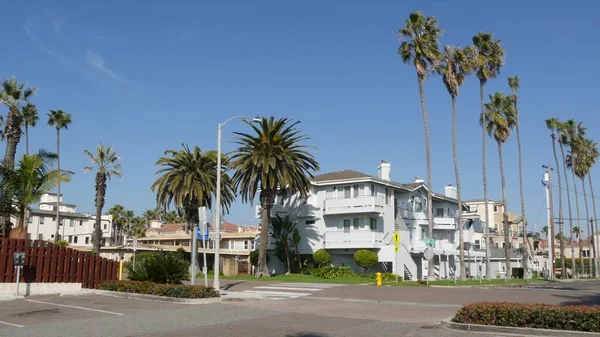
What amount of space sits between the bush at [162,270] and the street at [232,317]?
247 cm

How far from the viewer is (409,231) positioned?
2192 inches

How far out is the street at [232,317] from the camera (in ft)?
46.6

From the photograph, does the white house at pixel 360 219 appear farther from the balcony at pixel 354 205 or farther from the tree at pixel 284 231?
the tree at pixel 284 231

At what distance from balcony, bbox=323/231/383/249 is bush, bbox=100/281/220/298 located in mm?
27458

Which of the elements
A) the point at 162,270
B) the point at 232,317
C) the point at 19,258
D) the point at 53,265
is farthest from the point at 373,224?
the point at 232,317

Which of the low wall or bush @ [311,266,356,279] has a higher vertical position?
bush @ [311,266,356,279]

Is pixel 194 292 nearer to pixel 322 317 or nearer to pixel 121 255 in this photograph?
pixel 322 317

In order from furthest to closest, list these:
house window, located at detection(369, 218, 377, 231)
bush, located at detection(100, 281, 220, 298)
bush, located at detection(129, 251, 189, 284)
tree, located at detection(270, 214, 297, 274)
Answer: house window, located at detection(369, 218, 377, 231) → tree, located at detection(270, 214, 297, 274) → bush, located at detection(129, 251, 189, 284) → bush, located at detection(100, 281, 220, 298)

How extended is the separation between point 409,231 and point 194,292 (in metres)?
36.7

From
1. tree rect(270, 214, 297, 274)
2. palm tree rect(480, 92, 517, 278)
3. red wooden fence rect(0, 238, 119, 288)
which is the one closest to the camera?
red wooden fence rect(0, 238, 119, 288)

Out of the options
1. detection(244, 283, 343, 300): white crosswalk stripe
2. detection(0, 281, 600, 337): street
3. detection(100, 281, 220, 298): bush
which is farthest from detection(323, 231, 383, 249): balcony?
detection(100, 281, 220, 298): bush

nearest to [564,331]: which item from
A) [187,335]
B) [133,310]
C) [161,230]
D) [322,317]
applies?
[322,317]

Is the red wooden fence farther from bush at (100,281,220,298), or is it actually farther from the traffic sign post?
bush at (100,281,220,298)

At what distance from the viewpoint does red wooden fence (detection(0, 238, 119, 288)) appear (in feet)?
77.0
